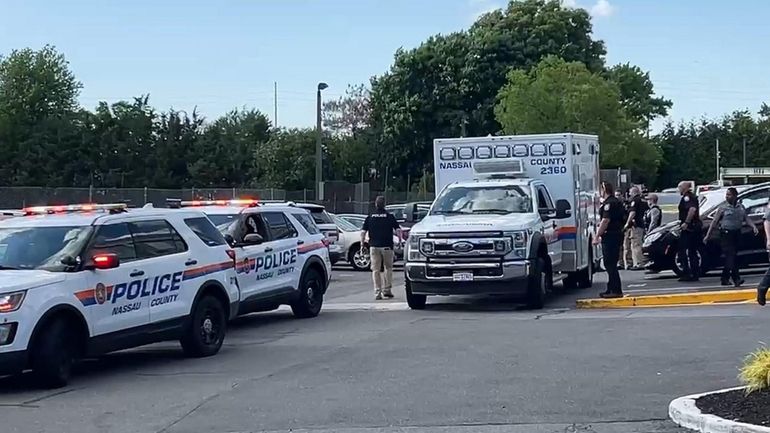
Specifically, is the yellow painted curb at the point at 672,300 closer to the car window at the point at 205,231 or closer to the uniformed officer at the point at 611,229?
the uniformed officer at the point at 611,229

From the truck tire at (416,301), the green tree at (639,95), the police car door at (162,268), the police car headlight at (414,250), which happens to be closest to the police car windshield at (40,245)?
the police car door at (162,268)

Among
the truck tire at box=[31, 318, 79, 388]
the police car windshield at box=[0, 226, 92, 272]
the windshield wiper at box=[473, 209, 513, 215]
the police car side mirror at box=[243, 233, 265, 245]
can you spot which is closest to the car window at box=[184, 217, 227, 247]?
the police car windshield at box=[0, 226, 92, 272]

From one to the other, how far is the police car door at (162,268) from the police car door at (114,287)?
6 centimetres

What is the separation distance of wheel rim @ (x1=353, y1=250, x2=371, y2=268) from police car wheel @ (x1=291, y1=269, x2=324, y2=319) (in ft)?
37.9

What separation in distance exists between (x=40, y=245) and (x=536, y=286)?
846 centimetres

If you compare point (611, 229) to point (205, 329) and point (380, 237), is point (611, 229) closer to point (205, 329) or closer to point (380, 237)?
point (380, 237)

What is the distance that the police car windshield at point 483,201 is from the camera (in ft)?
61.3

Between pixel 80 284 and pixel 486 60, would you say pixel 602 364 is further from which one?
pixel 486 60

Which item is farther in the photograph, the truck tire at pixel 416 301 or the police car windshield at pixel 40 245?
the truck tire at pixel 416 301

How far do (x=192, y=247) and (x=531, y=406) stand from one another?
5.28 m

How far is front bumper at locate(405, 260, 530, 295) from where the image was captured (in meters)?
17.4

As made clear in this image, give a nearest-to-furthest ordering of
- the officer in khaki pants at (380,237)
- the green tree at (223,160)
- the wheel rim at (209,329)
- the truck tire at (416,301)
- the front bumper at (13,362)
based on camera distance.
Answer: the front bumper at (13,362), the wheel rim at (209,329), the truck tire at (416,301), the officer in khaki pants at (380,237), the green tree at (223,160)

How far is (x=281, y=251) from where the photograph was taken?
17.0m

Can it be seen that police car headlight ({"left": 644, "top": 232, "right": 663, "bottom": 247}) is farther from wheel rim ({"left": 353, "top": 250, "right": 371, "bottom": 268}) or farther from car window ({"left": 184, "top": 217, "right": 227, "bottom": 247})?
car window ({"left": 184, "top": 217, "right": 227, "bottom": 247})
